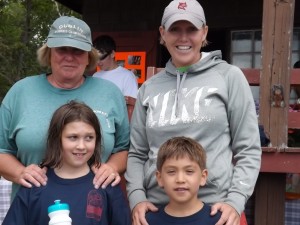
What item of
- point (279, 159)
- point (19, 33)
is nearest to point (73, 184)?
point (279, 159)

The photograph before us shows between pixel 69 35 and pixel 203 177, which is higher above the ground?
pixel 69 35

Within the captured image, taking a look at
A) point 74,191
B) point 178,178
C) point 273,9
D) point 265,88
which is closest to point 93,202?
point 74,191

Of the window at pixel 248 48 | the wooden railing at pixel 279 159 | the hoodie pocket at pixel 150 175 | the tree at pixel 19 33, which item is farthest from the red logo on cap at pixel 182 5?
the tree at pixel 19 33

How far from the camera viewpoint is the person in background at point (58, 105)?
2.68 m

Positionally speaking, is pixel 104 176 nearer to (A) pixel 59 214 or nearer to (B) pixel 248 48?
(A) pixel 59 214

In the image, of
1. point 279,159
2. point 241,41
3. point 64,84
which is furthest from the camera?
point 241,41

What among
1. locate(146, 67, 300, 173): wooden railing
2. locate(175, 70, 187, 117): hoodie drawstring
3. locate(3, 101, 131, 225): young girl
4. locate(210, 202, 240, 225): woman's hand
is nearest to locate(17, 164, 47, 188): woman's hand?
locate(3, 101, 131, 225): young girl

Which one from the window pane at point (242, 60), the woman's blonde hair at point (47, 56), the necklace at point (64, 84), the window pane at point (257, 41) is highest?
the window pane at point (257, 41)

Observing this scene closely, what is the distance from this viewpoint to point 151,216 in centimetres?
248

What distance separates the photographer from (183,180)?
2365 mm

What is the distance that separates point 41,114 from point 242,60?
255 inches

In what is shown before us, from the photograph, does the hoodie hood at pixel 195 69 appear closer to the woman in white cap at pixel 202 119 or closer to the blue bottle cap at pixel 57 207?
the woman in white cap at pixel 202 119

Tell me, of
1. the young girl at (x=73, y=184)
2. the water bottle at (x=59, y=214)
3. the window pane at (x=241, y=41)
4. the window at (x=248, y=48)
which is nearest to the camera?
the water bottle at (x=59, y=214)

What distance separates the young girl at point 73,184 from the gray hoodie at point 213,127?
0.15 metres
